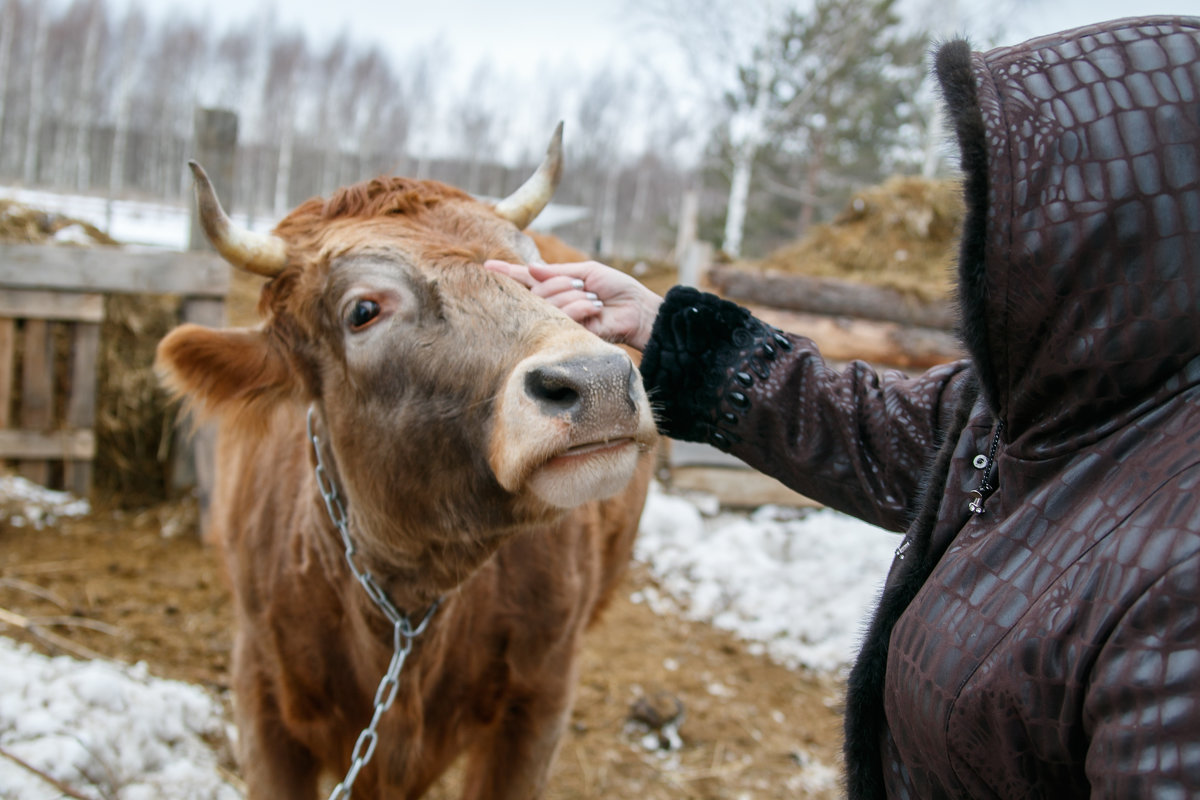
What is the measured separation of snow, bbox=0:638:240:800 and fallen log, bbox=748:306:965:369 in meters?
5.78

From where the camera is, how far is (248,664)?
285cm

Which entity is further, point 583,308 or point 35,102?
point 35,102

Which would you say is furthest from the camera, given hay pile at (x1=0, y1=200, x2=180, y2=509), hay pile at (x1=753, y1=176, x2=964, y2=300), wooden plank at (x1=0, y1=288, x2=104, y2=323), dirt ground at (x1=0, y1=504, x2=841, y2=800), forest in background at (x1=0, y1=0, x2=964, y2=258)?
forest in background at (x1=0, y1=0, x2=964, y2=258)

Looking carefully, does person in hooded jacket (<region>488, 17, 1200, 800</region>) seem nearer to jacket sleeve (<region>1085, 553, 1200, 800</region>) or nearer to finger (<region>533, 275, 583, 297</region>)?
jacket sleeve (<region>1085, 553, 1200, 800</region>)

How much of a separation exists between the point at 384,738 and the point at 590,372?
155cm

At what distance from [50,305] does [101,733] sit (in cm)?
365

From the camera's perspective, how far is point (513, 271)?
7.07 ft

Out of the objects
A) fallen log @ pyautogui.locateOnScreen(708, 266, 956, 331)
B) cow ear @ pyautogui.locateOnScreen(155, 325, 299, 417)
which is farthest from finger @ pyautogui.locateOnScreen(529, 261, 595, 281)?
fallen log @ pyautogui.locateOnScreen(708, 266, 956, 331)

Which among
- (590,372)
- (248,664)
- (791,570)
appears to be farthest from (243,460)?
(791,570)

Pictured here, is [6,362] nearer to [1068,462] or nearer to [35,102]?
[1068,462]

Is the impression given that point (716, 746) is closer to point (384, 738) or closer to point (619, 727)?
point (619, 727)

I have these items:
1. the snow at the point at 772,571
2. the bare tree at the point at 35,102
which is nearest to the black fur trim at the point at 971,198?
the snow at the point at 772,571

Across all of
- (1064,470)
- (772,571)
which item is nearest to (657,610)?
(772,571)

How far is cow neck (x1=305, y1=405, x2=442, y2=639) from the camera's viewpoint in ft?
8.07
